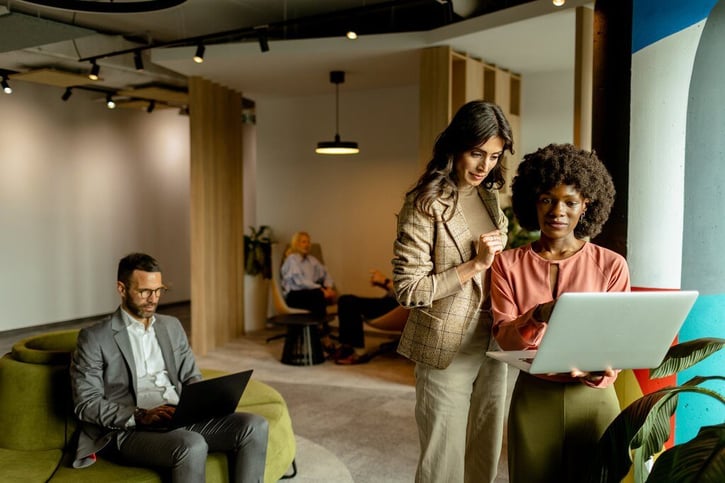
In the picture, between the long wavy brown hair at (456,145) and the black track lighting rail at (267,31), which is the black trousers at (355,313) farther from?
the long wavy brown hair at (456,145)

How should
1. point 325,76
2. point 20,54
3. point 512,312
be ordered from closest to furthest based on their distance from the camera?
point 512,312, point 20,54, point 325,76

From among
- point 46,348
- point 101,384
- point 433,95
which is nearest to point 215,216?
point 433,95

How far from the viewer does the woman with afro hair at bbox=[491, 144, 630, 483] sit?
2.02 metres

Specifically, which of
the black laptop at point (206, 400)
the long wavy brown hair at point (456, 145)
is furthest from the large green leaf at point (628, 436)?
the black laptop at point (206, 400)

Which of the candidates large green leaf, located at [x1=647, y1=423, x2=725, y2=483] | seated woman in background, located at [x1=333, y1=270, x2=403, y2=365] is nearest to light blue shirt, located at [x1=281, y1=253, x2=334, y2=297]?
seated woman in background, located at [x1=333, y1=270, x2=403, y2=365]

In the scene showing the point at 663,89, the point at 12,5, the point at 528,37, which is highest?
the point at 12,5

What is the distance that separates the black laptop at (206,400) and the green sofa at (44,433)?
229 millimetres

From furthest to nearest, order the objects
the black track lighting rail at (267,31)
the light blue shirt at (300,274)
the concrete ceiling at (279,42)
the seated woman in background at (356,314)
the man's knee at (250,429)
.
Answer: the light blue shirt at (300,274)
the seated woman in background at (356,314)
the concrete ceiling at (279,42)
the black track lighting rail at (267,31)
the man's knee at (250,429)

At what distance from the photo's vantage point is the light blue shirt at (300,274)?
7914 millimetres

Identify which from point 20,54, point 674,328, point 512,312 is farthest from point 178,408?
point 20,54

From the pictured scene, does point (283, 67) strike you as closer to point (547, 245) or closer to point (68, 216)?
point (68, 216)

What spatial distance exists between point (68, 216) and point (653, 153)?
339 inches

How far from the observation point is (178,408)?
288cm

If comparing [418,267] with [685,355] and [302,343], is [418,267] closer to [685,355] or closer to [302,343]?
[685,355]
